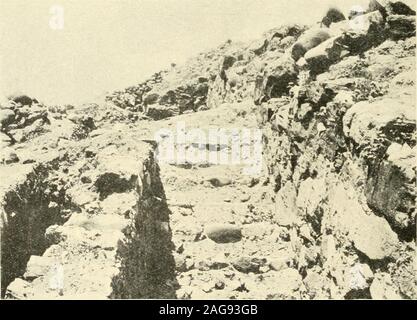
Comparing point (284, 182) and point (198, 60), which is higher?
point (198, 60)

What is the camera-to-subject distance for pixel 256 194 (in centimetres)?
1526

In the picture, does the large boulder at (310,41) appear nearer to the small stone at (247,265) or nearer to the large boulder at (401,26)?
the large boulder at (401,26)

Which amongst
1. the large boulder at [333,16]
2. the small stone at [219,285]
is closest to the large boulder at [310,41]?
the large boulder at [333,16]

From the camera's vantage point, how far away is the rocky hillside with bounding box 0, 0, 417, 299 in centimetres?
939

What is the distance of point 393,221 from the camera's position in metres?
8.88

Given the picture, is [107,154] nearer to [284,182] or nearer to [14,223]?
[14,223]

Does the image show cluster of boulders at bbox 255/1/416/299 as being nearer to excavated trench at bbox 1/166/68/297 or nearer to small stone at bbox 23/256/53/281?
small stone at bbox 23/256/53/281

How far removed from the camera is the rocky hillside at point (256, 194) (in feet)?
30.8

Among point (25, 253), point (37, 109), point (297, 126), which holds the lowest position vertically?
point (25, 253)

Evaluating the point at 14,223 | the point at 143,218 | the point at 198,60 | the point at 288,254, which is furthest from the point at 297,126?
the point at 198,60

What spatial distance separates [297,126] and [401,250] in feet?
19.0

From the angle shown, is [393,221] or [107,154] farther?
[107,154]
